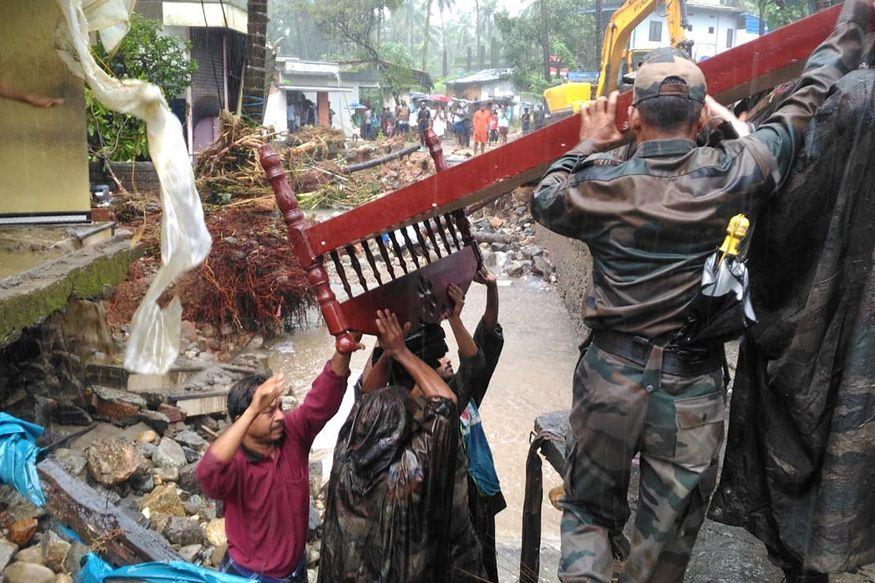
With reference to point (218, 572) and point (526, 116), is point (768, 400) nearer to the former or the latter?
point (218, 572)

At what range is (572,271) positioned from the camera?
10336 mm

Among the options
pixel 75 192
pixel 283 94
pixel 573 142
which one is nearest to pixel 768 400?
pixel 573 142

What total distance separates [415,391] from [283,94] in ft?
95.5

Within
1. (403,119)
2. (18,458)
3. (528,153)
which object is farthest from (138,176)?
(403,119)

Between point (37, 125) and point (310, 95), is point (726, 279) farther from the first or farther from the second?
point (310, 95)

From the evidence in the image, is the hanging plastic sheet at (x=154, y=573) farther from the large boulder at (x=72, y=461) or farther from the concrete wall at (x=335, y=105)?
the concrete wall at (x=335, y=105)

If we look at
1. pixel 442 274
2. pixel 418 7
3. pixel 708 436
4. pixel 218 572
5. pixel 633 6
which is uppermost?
pixel 418 7

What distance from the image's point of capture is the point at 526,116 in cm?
2452

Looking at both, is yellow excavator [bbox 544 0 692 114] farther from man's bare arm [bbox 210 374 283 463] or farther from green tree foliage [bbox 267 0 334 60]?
green tree foliage [bbox 267 0 334 60]

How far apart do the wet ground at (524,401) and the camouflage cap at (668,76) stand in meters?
1.76

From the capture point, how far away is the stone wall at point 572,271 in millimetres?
9367

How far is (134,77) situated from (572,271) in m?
8.57

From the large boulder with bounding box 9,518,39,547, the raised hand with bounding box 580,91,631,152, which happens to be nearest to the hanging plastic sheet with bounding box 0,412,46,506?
the large boulder with bounding box 9,518,39,547

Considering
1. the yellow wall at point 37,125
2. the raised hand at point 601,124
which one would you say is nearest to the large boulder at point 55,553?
the raised hand at point 601,124
